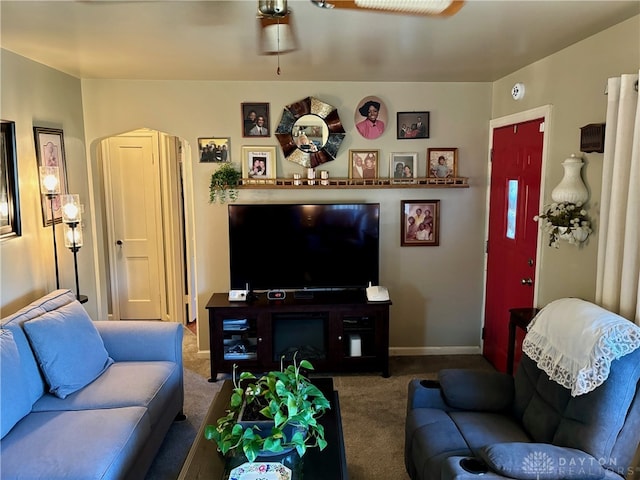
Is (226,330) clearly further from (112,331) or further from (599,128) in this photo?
(599,128)

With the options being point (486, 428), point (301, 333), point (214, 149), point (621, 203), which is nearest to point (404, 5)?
point (621, 203)

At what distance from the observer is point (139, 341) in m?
3.13

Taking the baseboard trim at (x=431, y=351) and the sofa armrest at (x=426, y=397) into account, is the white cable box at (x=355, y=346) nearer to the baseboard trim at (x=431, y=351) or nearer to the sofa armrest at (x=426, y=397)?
the baseboard trim at (x=431, y=351)

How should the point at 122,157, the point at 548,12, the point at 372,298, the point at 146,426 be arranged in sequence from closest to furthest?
the point at 548,12
the point at 146,426
the point at 372,298
the point at 122,157

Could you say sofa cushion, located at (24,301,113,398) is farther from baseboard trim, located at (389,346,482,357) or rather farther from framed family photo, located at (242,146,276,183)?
baseboard trim, located at (389,346,482,357)

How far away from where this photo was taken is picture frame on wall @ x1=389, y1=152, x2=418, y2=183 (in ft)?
13.8

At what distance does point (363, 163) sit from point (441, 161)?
27.5 inches

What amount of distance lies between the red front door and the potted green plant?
7.29ft

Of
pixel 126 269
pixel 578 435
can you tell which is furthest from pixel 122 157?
pixel 578 435

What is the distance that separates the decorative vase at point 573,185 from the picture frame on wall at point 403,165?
60.8 inches

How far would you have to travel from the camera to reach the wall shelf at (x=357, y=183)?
13.5 feet

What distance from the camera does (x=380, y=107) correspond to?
4.16 meters

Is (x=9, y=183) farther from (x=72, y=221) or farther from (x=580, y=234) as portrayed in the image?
(x=580, y=234)

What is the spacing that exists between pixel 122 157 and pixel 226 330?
8.00ft
